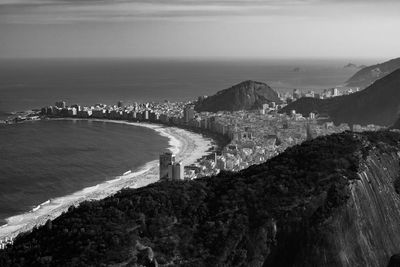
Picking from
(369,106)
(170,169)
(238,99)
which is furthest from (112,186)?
(238,99)

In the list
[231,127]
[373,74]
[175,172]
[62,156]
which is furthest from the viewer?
[373,74]

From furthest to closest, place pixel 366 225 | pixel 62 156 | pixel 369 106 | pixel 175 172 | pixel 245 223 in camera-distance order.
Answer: pixel 369 106
pixel 62 156
pixel 175 172
pixel 366 225
pixel 245 223

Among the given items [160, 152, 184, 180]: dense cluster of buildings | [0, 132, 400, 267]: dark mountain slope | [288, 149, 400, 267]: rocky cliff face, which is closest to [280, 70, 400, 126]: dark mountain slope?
[160, 152, 184, 180]: dense cluster of buildings

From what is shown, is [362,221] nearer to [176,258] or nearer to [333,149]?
[333,149]

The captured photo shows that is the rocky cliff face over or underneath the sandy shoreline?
over

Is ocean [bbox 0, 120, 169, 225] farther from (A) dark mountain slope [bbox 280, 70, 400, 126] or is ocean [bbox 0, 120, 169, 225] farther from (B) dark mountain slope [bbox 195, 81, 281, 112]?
(A) dark mountain slope [bbox 280, 70, 400, 126]

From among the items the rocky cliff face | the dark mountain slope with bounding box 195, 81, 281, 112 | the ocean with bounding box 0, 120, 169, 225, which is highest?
the rocky cliff face

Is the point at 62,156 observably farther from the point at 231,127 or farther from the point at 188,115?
the point at 188,115
